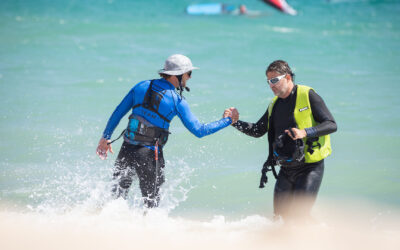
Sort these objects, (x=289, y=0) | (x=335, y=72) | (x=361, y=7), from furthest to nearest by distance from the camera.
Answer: (x=289, y=0) → (x=361, y=7) → (x=335, y=72)

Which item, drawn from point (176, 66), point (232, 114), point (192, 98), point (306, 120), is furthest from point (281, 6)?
point (306, 120)

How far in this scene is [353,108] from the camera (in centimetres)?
1247

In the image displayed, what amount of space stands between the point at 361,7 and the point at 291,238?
1589 inches

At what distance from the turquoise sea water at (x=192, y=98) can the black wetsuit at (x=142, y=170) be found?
1.36 feet

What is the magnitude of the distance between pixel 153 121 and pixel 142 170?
519 millimetres

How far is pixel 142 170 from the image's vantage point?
17.5ft

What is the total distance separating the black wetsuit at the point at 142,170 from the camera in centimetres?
531

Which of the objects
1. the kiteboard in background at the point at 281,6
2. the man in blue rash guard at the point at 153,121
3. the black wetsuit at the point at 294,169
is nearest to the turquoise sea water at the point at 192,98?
the man in blue rash guard at the point at 153,121

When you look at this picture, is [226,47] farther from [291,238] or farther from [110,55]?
[291,238]

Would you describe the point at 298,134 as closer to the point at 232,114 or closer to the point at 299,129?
the point at 299,129

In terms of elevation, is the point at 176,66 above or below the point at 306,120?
above

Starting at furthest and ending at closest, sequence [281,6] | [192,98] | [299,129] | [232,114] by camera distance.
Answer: [281,6] < [192,98] < [232,114] < [299,129]

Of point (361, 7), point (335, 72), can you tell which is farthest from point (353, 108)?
point (361, 7)

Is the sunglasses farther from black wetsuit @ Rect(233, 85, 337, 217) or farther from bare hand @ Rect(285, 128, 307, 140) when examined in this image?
bare hand @ Rect(285, 128, 307, 140)
